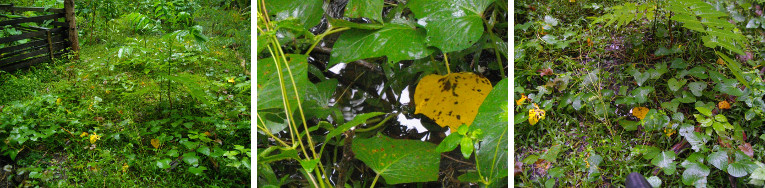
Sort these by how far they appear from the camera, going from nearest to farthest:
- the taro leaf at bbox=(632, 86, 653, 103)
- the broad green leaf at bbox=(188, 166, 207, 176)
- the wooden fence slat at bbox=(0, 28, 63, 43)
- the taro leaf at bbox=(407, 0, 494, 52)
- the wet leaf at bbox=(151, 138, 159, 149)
Result: the taro leaf at bbox=(407, 0, 494, 52) < the taro leaf at bbox=(632, 86, 653, 103) < the broad green leaf at bbox=(188, 166, 207, 176) < the wet leaf at bbox=(151, 138, 159, 149) < the wooden fence slat at bbox=(0, 28, 63, 43)

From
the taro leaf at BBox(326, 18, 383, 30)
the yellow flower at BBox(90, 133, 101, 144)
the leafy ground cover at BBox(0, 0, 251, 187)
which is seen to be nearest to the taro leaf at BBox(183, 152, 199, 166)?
the leafy ground cover at BBox(0, 0, 251, 187)

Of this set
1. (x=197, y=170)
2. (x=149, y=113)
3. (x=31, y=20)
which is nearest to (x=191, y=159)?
(x=197, y=170)

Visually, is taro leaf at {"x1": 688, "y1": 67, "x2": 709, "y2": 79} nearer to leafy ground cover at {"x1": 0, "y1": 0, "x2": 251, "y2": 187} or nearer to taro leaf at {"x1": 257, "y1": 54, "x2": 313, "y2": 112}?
taro leaf at {"x1": 257, "y1": 54, "x2": 313, "y2": 112}

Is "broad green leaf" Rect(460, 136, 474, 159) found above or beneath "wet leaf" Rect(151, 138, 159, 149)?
above

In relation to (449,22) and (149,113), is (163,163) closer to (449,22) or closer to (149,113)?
(149,113)

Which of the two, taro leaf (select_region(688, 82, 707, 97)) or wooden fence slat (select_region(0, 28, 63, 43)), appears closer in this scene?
taro leaf (select_region(688, 82, 707, 97))

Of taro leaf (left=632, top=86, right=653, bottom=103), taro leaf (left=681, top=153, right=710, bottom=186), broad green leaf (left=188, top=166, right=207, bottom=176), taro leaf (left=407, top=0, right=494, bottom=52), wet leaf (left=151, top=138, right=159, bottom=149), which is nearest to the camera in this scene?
taro leaf (left=407, top=0, right=494, bottom=52)

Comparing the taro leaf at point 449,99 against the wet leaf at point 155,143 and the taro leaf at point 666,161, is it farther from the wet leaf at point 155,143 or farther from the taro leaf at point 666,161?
the wet leaf at point 155,143

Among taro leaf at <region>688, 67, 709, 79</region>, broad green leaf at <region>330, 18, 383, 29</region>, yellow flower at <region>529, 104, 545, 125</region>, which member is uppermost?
broad green leaf at <region>330, 18, 383, 29</region>
